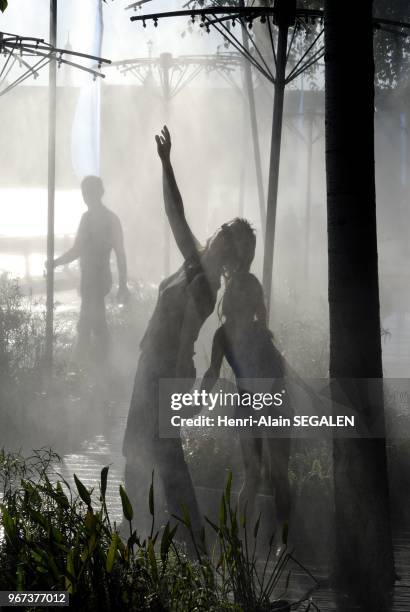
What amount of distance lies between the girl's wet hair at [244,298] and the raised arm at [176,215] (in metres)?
0.23

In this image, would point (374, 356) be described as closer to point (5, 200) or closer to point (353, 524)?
point (353, 524)

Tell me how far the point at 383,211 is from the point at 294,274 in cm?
A: 1952

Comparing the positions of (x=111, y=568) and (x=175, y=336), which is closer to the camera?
(x=111, y=568)

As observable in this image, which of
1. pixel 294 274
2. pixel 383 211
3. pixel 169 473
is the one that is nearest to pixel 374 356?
pixel 169 473

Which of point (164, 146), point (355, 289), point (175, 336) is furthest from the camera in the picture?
point (164, 146)

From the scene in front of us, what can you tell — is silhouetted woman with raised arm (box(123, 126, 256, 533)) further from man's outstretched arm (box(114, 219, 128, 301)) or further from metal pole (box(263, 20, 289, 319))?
man's outstretched arm (box(114, 219, 128, 301))

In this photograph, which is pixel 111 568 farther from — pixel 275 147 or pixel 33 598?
pixel 275 147

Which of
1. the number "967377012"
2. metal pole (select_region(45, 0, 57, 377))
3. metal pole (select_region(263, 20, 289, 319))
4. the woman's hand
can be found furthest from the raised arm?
metal pole (select_region(45, 0, 57, 377))

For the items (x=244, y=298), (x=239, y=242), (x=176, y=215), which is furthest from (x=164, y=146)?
(x=244, y=298)

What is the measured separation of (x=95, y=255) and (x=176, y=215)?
5.52 meters

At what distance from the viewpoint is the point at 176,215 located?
483cm

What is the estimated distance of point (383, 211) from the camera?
3806 cm

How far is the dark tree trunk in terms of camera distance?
434 centimetres

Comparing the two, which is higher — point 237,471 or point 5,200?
point 5,200
